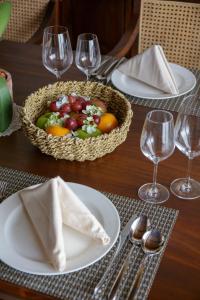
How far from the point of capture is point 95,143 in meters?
0.96

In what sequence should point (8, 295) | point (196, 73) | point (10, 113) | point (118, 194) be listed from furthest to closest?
point (196, 73), point (10, 113), point (118, 194), point (8, 295)

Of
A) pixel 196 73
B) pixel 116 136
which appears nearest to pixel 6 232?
pixel 116 136

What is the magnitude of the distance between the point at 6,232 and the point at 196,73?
0.80 meters

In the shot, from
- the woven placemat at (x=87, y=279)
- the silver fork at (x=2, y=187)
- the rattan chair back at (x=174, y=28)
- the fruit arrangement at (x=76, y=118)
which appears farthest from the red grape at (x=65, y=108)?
the rattan chair back at (x=174, y=28)

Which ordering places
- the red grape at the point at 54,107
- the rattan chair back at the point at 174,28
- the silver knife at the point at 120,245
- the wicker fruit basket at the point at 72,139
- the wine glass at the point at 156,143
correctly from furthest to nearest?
the rattan chair back at the point at 174,28 → the red grape at the point at 54,107 → the wicker fruit basket at the point at 72,139 → the wine glass at the point at 156,143 → the silver knife at the point at 120,245

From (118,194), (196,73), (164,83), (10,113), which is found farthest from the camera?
(196,73)

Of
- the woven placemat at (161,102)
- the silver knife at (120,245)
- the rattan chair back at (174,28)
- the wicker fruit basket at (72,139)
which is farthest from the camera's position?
the rattan chair back at (174,28)

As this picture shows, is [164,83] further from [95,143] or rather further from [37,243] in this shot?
[37,243]

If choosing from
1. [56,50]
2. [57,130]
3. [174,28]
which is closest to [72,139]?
[57,130]

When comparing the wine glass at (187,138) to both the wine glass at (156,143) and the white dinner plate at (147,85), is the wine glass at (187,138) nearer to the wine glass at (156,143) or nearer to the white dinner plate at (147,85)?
the wine glass at (156,143)

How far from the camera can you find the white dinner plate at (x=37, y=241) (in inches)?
29.1

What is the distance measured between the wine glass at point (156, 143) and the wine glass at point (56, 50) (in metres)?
0.42

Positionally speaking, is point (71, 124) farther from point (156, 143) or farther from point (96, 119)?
point (156, 143)

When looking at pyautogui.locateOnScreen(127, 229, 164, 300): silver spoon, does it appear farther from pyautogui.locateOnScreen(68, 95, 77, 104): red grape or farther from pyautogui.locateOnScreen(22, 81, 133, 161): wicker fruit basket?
pyautogui.locateOnScreen(68, 95, 77, 104): red grape
